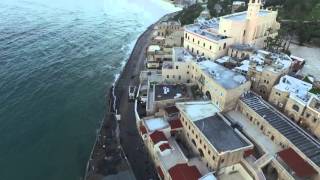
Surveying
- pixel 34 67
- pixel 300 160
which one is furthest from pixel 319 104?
pixel 34 67

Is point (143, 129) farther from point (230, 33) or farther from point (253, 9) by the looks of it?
point (253, 9)

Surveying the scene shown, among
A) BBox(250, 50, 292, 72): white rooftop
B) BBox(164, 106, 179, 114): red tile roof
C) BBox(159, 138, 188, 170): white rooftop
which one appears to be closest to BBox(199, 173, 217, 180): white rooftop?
BBox(159, 138, 188, 170): white rooftop

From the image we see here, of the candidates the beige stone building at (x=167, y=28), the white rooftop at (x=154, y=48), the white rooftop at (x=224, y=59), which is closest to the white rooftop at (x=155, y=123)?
the white rooftop at (x=224, y=59)

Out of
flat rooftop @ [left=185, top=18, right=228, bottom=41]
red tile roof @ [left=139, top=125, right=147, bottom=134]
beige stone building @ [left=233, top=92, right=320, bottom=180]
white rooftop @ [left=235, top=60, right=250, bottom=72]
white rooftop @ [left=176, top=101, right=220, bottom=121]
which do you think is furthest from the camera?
flat rooftop @ [left=185, top=18, right=228, bottom=41]

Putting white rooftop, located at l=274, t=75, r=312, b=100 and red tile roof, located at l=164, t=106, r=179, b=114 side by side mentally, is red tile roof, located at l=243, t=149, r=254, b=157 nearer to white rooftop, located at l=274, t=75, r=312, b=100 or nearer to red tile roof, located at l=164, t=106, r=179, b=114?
white rooftop, located at l=274, t=75, r=312, b=100

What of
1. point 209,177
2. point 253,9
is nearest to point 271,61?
point 253,9

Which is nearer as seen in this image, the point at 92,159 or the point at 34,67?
the point at 92,159

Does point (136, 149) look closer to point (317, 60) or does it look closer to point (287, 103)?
point (287, 103)
